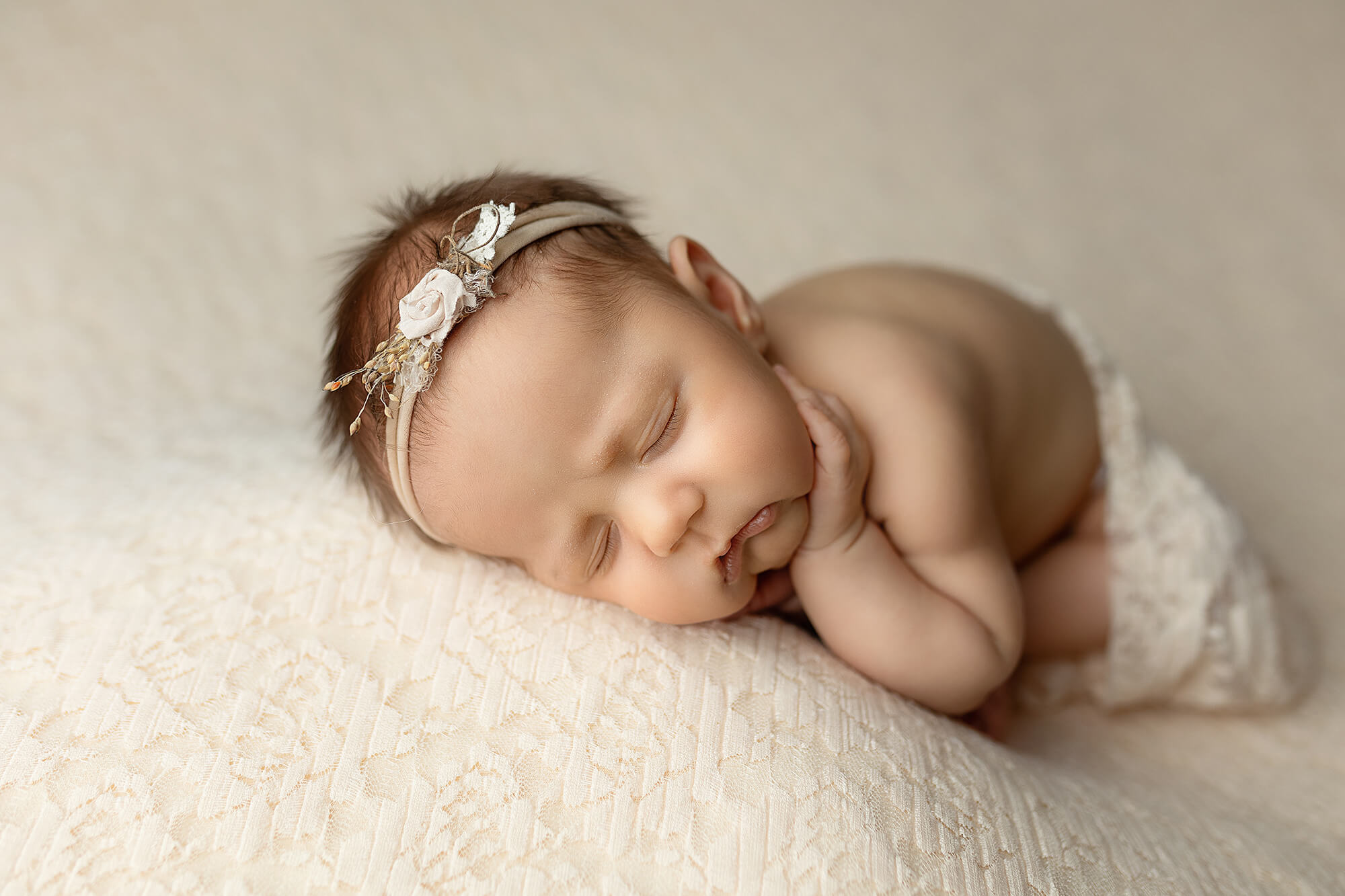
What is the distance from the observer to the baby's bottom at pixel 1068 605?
4.87ft

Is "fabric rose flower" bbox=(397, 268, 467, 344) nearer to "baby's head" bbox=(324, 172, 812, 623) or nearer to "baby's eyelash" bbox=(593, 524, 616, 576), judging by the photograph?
"baby's head" bbox=(324, 172, 812, 623)

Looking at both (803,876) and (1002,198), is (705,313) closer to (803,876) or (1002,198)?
(803,876)

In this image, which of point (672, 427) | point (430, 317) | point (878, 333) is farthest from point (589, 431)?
point (878, 333)

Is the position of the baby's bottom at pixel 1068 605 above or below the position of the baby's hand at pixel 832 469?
below

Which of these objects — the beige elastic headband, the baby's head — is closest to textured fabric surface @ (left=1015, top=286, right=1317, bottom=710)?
the baby's head

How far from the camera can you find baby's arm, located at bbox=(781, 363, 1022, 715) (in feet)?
3.77

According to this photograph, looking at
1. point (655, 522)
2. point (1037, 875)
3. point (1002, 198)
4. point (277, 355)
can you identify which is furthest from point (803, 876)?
point (1002, 198)

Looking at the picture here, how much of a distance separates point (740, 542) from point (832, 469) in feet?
0.46

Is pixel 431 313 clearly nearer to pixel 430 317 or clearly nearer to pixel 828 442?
pixel 430 317

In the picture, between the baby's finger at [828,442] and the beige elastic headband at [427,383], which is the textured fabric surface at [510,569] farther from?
the baby's finger at [828,442]

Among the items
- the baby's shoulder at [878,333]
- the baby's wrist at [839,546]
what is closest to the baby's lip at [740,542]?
the baby's wrist at [839,546]

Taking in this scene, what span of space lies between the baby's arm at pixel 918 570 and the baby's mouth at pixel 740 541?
0.09m

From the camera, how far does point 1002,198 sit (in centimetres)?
213

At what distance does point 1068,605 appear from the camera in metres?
1.50
